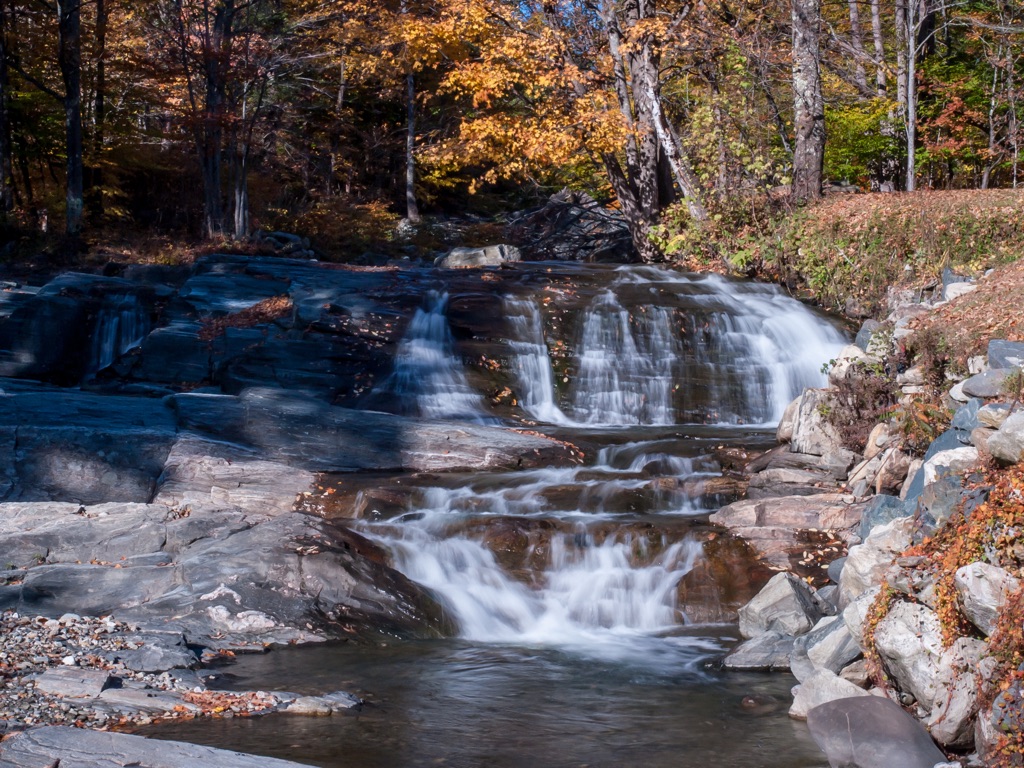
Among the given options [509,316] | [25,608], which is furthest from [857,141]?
[25,608]

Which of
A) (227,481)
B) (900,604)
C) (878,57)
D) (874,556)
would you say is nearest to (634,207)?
(878,57)

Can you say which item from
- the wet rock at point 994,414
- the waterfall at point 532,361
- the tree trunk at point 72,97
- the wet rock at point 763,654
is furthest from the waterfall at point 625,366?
the tree trunk at point 72,97

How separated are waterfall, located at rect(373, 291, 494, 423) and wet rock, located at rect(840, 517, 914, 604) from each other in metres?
6.80

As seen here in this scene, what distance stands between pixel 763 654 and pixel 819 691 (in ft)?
3.28

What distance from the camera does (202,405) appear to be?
1098cm

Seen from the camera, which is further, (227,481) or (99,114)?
(99,114)

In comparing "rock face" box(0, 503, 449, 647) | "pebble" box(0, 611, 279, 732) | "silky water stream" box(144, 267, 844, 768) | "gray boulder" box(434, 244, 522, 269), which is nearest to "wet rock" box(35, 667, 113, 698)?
"pebble" box(0, 611, 279, 732)

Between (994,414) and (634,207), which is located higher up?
(634,207)

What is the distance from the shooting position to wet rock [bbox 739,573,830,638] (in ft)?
23.1

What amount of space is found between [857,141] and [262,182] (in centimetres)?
1586

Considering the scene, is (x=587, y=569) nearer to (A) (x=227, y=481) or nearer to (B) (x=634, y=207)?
(A) (x=227, y=481)

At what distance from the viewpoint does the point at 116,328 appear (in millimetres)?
15484

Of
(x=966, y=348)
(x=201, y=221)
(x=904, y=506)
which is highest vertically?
(x=201, y=221)

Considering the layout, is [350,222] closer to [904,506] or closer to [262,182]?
[262,182]
